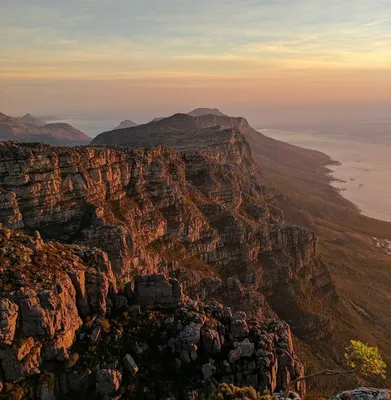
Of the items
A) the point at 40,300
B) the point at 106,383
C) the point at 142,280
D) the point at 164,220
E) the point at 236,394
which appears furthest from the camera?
the point at 164,220

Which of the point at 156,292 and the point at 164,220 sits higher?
the point at 156,292

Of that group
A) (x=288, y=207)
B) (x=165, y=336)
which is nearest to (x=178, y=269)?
(x=165, y=336)

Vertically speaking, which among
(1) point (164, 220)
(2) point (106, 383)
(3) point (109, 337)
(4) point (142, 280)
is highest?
(4) point (142, 280)

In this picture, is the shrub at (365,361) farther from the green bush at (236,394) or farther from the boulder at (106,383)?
the boulder at (106,383)

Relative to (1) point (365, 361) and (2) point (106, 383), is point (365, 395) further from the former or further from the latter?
(2) point (106, 383)

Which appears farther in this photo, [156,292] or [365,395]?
[156,292]

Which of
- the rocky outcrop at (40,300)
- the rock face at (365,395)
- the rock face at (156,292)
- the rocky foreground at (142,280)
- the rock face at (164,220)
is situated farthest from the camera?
the rock face at (164,220)

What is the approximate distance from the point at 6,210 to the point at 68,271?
2668 cm

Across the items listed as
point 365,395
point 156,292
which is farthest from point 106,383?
point 365,395

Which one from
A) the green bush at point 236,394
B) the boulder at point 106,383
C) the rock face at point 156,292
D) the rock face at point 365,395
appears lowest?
the rock face at point 365,395

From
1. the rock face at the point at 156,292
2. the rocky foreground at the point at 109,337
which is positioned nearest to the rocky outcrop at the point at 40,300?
the rocky foreground at the point at 109,337

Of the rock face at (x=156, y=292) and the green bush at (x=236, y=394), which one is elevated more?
the rock face at (x=156, y=292)

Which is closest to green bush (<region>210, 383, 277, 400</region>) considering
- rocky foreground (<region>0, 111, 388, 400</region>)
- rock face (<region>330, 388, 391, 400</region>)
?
rocky foreground (<region>0, 111, 388, 400</region>)

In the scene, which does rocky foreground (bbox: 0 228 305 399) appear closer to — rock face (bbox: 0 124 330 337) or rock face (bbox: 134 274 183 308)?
rock face (bbox: 134 274 183 308)
